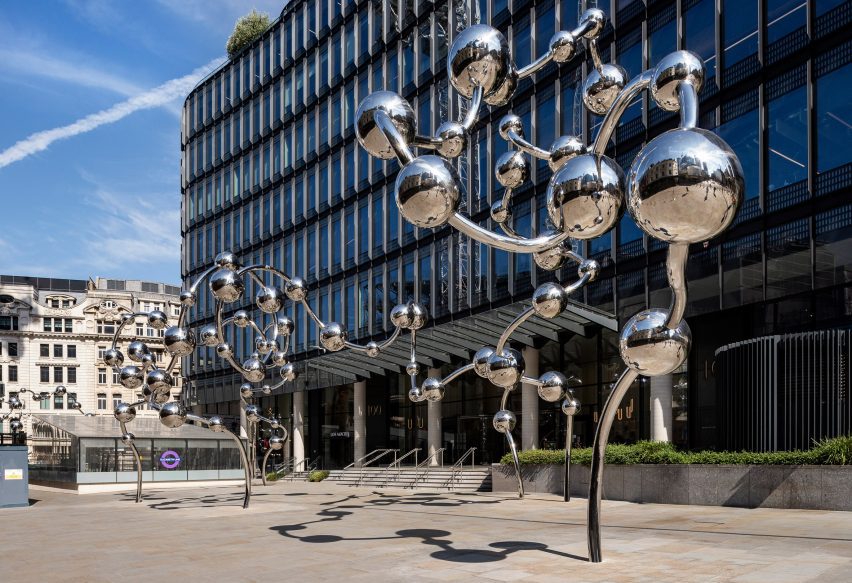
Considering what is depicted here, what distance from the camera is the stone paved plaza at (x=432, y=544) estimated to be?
12.1m

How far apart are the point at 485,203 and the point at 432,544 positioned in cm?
2679

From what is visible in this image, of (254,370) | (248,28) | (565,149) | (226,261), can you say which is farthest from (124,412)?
(248,28)

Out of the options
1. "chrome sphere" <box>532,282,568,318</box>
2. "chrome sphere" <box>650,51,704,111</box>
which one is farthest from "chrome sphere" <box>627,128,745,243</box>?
"chrome sphere" <box>532,282,568,318</box>

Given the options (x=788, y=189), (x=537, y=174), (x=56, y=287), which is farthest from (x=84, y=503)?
(x=56, y=287)

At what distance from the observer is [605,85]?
13336 millimetres

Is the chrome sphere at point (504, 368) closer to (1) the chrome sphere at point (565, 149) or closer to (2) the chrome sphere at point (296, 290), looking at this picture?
(1) the chrome sphere at point (565, 149)

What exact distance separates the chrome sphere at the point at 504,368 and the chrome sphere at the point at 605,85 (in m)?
5.26

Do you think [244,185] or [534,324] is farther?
[244,185]

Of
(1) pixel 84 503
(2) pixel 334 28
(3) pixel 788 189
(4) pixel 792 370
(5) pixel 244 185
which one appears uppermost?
(2) pixel 334 28

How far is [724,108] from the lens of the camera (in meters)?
29.5

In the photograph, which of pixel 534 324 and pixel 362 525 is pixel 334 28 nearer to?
pixel 534 324

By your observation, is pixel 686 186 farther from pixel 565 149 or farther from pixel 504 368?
pixel 504 368

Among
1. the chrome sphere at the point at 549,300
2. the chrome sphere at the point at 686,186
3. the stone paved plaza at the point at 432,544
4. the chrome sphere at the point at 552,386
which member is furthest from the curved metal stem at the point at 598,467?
the chrome sphere at the point at 552,386

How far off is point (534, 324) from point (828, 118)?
→ 45.6 feet
